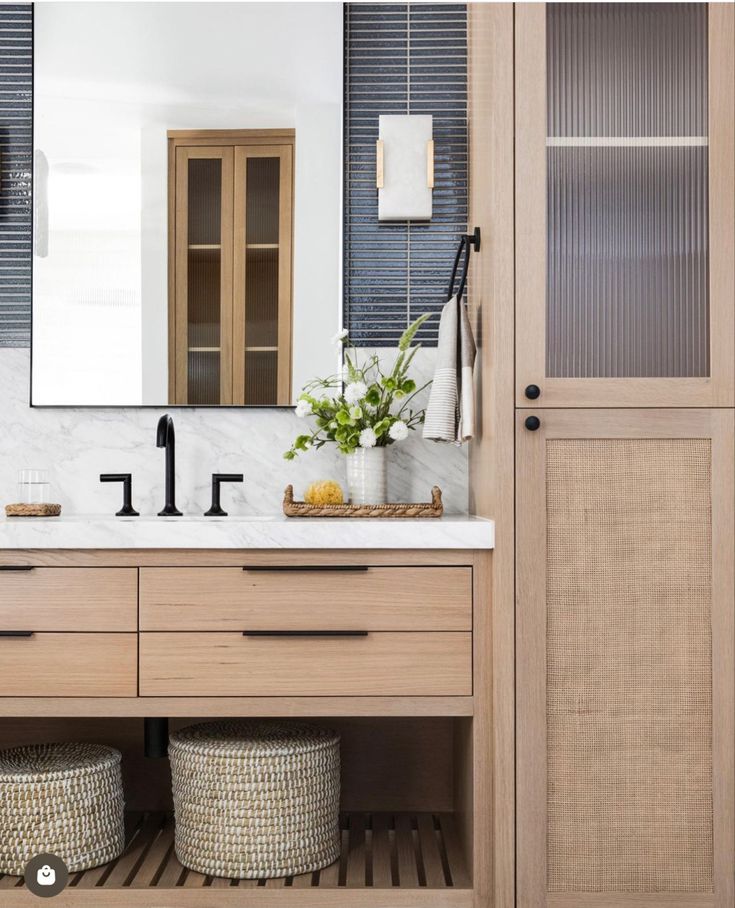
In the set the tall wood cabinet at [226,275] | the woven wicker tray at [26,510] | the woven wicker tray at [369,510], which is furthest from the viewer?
the tall wood cabinet at [226,275]

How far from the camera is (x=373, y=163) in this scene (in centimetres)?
265

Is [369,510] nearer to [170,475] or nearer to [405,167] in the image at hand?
[170,475]

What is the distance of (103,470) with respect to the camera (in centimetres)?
262

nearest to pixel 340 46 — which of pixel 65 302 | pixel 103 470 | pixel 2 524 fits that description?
pixel 65 302

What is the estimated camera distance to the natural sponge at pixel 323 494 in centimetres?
233

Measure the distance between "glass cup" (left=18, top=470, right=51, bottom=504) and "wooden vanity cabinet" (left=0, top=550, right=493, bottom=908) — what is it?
45 centimetres

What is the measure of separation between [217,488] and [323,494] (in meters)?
0.32

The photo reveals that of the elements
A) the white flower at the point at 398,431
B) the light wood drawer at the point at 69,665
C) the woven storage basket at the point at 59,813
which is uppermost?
the white flower at the point at 398,431

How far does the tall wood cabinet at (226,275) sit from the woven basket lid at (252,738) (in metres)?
0.87

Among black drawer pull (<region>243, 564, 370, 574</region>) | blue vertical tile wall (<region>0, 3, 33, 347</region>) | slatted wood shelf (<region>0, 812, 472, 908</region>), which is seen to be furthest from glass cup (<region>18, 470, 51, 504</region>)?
slatted wood shelf (<region>0, 812, 472, 908</region>)

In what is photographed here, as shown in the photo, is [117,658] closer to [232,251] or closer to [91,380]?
[91,380]

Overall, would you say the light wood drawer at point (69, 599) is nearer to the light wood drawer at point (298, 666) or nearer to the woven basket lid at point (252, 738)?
the light wood drawer at point (298, 666)

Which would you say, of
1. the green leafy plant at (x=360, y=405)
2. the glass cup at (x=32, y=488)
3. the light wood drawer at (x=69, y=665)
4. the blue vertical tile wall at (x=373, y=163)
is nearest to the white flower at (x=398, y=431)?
the green leafy plant at (x=360, y=405)

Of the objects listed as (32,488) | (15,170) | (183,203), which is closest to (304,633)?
(32,488)
